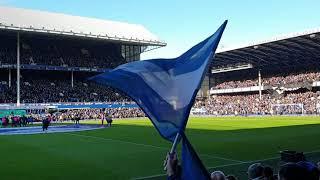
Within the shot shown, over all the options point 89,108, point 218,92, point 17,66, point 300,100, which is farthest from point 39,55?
point 300,100

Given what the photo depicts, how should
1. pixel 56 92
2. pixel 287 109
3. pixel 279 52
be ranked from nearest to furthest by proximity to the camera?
1. pixel 287 109
2. pixel 56 92
3. pixel 279 52

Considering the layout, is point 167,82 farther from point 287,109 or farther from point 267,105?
point 267,105

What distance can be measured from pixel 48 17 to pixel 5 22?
11529 mm

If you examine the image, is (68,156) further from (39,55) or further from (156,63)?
(39,55)

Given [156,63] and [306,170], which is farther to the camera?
[156,63]

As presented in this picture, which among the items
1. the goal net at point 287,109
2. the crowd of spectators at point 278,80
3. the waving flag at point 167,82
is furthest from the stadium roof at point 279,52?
the waving flag at point 167,82

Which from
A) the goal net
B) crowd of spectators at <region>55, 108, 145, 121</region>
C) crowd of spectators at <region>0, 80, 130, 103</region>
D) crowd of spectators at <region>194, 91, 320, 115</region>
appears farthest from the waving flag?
the goal net

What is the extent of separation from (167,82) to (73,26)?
72629mm

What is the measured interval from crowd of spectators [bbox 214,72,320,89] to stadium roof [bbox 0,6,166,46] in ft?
73.7

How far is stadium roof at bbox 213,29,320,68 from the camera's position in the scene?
7050 centimetres

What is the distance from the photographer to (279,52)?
3164 inches

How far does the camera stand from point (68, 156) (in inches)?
776

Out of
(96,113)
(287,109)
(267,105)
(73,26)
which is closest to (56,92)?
(96,113)

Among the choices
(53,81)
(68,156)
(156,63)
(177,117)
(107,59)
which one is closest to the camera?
(177,117)
